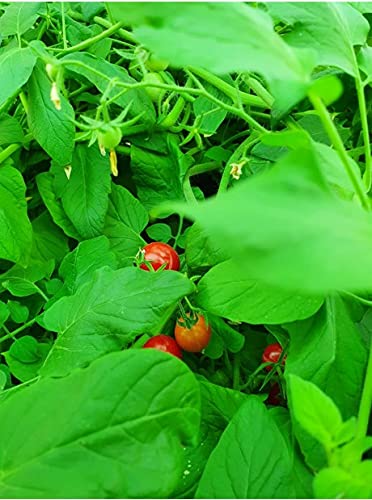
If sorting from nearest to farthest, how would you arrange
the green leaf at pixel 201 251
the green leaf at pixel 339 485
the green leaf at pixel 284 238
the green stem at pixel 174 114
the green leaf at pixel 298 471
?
the green leaf at pixel 284 238 < the green leaf at pixel 339 485 < the green leaf at pixel 298 471 < the green leaf at pixel 201 251 < the green stem at pixel 174 114

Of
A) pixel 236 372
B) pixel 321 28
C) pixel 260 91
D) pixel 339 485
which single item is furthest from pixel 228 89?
pixel 339 485

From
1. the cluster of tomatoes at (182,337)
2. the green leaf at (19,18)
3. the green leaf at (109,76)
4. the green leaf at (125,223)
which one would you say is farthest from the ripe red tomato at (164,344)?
the green leaf at (19,18)

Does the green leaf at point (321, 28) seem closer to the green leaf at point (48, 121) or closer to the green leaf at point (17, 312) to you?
the green leaf at point (48, 121)

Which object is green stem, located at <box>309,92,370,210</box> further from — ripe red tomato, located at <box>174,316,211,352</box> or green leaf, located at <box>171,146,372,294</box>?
ripe red tomato, located at <box>174,316,211,352</box>

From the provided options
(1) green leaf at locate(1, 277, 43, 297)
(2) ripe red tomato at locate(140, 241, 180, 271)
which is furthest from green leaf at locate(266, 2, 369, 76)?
(1) green leaf at locate(1, 277, 43, 297)

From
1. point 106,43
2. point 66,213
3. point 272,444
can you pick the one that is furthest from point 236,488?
point 106,43

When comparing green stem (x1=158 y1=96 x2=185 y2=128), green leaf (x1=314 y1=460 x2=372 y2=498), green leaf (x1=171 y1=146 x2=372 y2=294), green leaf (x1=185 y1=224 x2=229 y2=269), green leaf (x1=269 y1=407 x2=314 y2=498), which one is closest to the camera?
green leaf (x1=171 y1=146 x2=372 y2=294)
